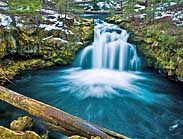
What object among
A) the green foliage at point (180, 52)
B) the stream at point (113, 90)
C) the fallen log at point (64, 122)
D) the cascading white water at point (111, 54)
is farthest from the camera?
the cascading white water at point (111, 54)

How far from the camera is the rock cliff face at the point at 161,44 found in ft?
62.4


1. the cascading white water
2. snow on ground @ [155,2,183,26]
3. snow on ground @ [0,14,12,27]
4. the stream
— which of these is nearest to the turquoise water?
the stream

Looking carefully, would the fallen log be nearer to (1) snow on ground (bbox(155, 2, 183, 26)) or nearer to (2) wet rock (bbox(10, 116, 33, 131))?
(2) wet rock (bbox(10, 116, 33, 131))

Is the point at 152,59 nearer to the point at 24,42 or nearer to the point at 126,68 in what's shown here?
the point at 126,68

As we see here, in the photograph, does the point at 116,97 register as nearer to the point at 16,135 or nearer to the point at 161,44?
the point at 161,44

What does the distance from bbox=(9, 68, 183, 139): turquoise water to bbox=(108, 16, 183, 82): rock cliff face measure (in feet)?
2.38

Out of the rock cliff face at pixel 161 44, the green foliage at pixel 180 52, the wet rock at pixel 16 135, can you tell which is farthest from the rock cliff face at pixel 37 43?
the wet rock at pixel 16 135

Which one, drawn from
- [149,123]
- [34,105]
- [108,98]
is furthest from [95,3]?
[34,105]

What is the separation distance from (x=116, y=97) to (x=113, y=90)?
3.08 feet

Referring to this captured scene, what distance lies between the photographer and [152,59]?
20.8 metres

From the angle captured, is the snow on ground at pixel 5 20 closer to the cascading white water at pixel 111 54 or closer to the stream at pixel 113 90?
the stream at pixel 113 90

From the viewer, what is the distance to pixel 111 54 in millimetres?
21578

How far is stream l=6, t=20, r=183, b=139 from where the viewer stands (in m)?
14.2

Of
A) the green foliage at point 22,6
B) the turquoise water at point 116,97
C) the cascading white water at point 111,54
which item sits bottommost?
the turquoise water at point 116,97
